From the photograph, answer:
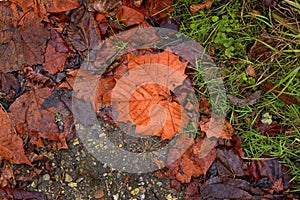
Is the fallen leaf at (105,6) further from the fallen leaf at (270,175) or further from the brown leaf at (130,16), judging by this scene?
the fallen leaf at (270,175)

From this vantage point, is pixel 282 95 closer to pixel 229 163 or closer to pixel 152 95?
pixel 229 163

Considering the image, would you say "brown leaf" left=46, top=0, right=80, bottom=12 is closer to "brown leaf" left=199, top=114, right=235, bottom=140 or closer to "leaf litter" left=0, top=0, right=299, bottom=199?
"leaf litter" left=0, top=0, right=299, bottom=199

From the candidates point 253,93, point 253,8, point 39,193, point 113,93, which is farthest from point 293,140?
point 39,193

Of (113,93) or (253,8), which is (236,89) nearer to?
(253,8)

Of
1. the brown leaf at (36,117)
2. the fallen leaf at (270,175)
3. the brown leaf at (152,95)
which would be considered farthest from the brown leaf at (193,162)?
the brown leaf at (36,117)

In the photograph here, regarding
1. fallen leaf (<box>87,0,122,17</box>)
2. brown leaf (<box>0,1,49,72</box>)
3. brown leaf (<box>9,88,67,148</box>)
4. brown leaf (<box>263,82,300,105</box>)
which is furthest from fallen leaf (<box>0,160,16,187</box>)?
brown leaf (<box>263,82,300,105</box>)

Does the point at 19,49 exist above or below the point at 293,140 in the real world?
above

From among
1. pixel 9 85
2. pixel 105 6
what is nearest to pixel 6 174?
pixel 9 85
